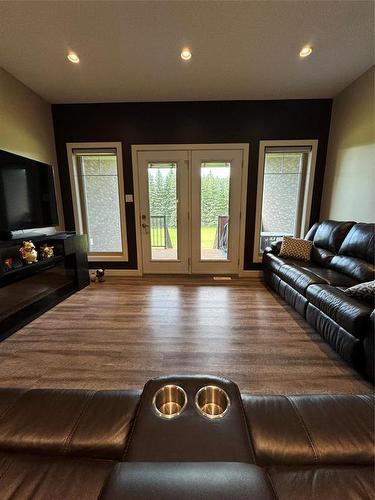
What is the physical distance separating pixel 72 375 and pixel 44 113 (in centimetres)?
372

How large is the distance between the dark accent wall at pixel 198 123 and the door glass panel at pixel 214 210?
0.41m

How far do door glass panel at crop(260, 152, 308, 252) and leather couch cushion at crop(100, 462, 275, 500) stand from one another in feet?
12.1

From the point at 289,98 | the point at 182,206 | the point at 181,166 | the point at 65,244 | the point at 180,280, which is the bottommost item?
the point at 180,280

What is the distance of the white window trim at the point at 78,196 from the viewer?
362 cm

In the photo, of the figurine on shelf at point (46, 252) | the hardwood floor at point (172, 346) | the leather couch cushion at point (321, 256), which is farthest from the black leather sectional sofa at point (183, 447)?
the leather couch cushion at point (321, 256)

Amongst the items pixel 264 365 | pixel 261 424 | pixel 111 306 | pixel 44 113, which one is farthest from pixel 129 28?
pixel 264 365

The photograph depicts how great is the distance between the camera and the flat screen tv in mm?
2330

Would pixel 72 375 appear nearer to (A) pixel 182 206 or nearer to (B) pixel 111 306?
(B) pixel 111 306

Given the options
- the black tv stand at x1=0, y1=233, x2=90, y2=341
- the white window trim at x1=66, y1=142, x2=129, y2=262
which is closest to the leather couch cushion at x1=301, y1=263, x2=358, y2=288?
the white window trim at x1=66, y1=142, x2=129, y2=262

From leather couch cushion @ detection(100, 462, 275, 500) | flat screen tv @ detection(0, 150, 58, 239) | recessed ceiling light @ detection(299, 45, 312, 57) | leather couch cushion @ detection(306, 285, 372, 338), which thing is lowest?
leather couch cushion @ detection(306, 285, 372, 338)

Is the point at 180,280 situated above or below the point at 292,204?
below

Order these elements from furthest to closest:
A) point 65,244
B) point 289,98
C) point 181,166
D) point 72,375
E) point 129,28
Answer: point 181,166 < point 289,98 < point 65,244 < point 129,28 < point 72,375

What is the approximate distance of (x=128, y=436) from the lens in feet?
2.30

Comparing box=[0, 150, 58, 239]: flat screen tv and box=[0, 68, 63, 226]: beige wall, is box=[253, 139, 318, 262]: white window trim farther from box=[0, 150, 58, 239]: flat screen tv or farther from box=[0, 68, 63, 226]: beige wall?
box=[0, 68, 63, 226]: beige wall
